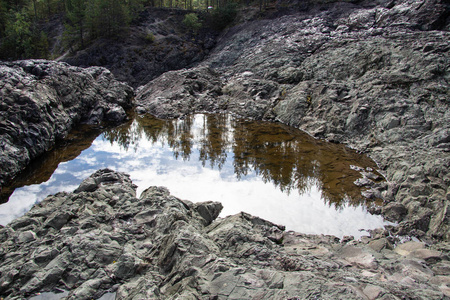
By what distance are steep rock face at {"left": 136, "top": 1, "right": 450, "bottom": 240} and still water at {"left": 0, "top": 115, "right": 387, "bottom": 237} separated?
1638mm

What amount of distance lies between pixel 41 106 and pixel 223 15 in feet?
135

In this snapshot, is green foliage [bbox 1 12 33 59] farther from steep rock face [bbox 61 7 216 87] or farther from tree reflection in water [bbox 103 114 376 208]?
tree reflection in water [bbox 103 114 376 208]

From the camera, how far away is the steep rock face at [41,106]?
13.1 m

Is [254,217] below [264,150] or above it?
below

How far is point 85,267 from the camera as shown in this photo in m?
5.85

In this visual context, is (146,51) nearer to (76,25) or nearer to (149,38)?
(149,38)

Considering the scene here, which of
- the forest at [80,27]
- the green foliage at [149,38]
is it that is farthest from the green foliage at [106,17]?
the green foliage at [149,38]

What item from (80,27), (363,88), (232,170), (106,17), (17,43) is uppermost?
(106,17)

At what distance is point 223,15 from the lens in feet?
157

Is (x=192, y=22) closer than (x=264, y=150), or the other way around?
(x=264, y=150)

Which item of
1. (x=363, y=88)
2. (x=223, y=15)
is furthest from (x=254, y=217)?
(x=223, y=15)

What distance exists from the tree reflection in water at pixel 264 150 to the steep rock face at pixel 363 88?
1462mm

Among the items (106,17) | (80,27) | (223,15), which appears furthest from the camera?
(223,15)

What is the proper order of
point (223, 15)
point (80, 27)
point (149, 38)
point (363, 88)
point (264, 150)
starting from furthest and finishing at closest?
point (223, 15) → point (149, 38) → point (80, 27) → point (363, 88) → point (264, 150)
